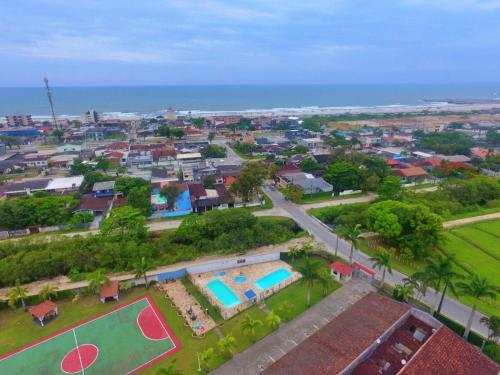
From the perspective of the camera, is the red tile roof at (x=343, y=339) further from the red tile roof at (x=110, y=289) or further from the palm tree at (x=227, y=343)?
the red tile roof at (x=110, y=289)

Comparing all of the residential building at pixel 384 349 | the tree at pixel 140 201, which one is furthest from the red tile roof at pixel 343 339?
the tree at pixel 140 201

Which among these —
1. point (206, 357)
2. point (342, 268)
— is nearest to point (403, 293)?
point (342, 268)

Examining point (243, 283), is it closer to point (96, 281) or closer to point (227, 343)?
point (227, 343)

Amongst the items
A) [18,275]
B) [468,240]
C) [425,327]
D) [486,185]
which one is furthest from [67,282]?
[486,185]

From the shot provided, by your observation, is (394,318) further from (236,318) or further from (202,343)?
(202,343)

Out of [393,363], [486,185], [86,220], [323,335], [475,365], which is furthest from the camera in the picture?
[486,185]

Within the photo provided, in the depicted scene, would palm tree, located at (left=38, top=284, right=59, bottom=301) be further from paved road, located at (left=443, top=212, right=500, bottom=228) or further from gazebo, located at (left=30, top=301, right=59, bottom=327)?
paved road, located at (left=443, top=212, right=500, bottom=228)
